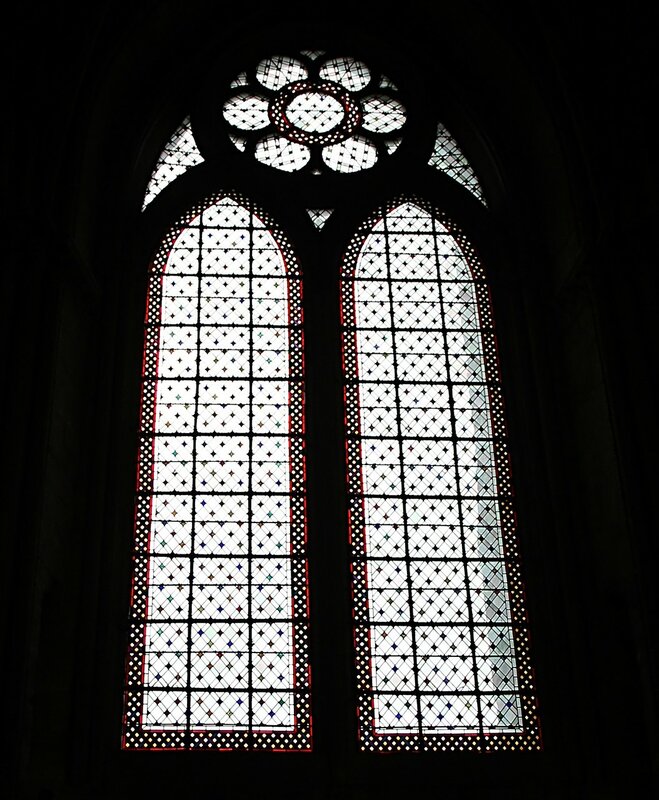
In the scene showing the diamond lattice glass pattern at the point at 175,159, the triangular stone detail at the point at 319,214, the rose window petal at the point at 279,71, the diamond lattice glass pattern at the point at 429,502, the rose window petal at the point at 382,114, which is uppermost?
the rose window petal at the point at 279,71

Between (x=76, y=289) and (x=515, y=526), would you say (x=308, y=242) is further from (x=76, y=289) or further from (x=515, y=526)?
(x=515, y=526)

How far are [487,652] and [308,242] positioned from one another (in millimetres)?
3942

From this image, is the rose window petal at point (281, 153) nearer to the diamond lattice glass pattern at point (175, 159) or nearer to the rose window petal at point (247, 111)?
the rose window petal at point (247, 111)

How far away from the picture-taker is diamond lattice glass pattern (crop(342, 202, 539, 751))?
858cm

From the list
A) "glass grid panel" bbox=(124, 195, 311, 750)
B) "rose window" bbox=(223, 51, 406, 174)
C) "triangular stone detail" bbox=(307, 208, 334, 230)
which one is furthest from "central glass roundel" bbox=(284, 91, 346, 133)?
"glass grid panel" bbox=(124, 195, 311, 750)

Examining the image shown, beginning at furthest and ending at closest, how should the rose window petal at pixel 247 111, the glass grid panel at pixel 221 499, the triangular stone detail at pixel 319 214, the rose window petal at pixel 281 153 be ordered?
the rose window petal at pixel 247 111 < the rose window petal at pixel 281 153 < the triangular stone detail at pixel 319 214 < the glass grid panel at pixel 221 499

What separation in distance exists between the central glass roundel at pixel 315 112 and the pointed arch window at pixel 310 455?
21 mm

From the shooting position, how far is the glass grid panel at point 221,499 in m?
8.47

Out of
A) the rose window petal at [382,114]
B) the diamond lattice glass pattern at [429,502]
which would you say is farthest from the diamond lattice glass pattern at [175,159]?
the diamond lattice glass pattern at [429,502]

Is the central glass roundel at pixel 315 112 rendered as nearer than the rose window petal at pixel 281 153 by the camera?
No

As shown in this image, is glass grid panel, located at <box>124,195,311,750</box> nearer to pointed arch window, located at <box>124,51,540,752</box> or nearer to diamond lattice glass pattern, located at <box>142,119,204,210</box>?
pointed arch window, located at <box>124,51,540,752</box>

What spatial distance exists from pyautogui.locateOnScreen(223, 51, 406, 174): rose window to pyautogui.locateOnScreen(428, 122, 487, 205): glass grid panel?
0.40 m

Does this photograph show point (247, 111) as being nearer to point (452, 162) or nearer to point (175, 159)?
point (175, 159)

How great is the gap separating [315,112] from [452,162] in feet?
4.59
